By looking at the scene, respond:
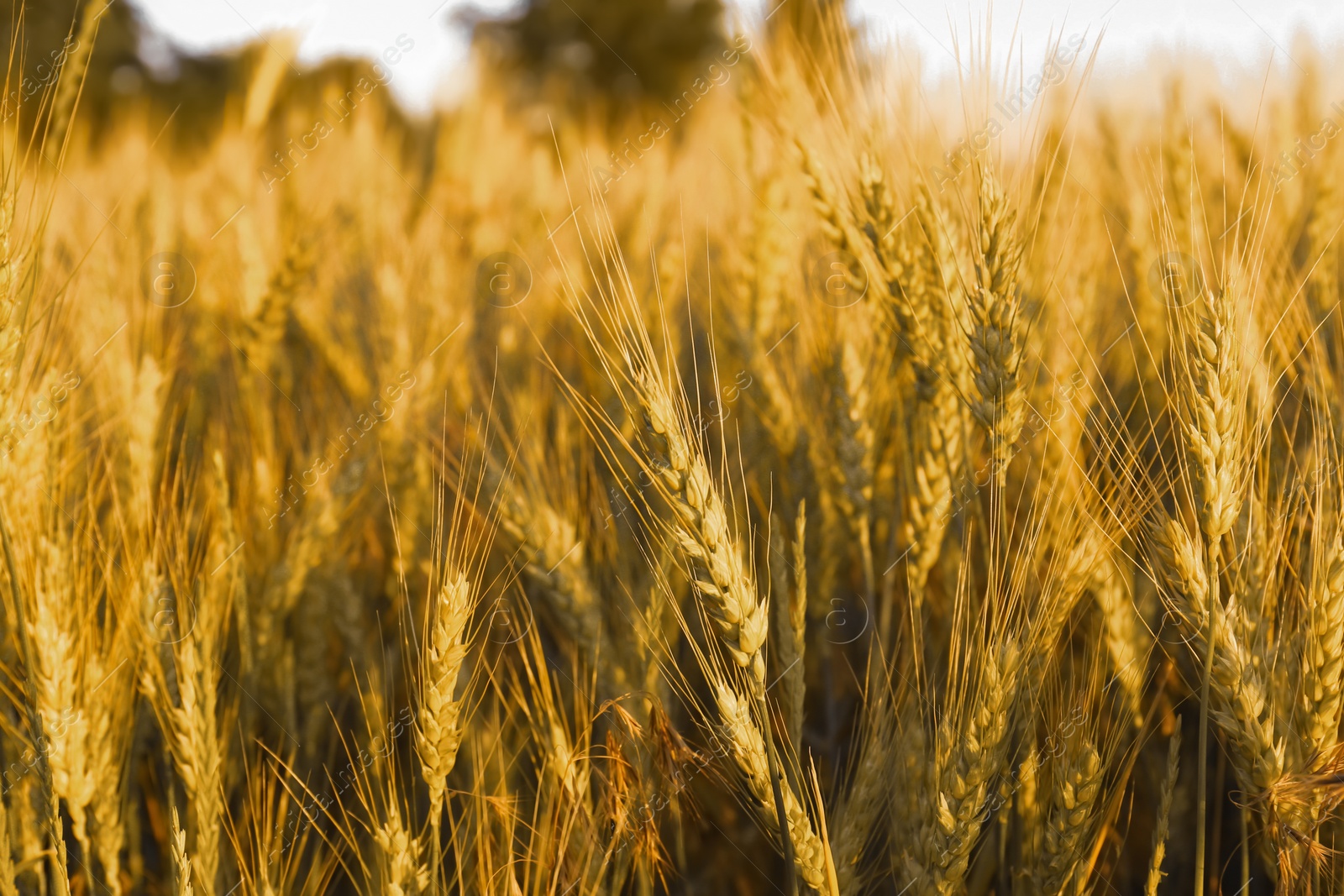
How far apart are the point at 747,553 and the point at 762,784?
1.92 ft

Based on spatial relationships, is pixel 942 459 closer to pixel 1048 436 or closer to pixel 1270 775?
pixel 1048 436

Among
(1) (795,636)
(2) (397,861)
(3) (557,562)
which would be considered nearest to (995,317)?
(1) (795,636)

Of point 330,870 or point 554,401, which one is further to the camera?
point 554,401

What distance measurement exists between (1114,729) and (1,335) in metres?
1.71

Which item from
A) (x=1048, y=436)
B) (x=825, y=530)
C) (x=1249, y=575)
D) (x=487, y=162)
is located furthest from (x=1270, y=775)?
(x=487, y=162)

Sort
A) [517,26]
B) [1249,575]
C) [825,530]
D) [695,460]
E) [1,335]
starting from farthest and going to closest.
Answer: [517,26]
[825,530]
[1249,575]
[1,335]
[695,460]

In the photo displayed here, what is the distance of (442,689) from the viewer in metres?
1.06

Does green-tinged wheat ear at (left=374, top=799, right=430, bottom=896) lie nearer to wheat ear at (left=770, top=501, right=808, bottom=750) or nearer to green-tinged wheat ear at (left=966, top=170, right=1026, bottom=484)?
wheat ear at (left=770, top=501, right=808, bottom=750)

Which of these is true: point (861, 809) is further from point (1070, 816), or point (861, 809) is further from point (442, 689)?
point (442, 689)

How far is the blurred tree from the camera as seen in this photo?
1502 centimetres

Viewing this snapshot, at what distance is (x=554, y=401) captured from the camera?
2135 millimetres

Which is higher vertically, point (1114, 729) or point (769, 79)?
point (769, 79)

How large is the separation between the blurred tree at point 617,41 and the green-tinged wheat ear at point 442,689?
14773 mm

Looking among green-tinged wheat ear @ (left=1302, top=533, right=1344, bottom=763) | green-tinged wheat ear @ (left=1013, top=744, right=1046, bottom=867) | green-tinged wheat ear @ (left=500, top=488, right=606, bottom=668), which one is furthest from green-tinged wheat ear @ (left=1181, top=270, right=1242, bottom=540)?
green-tinged wheat ear @ (left=500, top=488, right=606, bottom=668)
